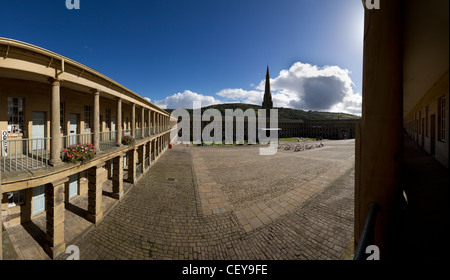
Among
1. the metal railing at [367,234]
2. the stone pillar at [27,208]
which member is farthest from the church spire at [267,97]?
the metal railing at [367,234]

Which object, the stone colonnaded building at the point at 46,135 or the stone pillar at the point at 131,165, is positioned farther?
the stone pillar at the point at 131,165

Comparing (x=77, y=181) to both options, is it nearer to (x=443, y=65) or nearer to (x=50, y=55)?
(x=50, y=55)

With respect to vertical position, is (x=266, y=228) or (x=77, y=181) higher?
(x=77, y=181)

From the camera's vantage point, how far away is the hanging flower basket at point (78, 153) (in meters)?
6.61

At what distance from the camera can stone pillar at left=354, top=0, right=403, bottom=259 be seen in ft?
4.37

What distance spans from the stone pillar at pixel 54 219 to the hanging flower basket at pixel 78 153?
0.84 m

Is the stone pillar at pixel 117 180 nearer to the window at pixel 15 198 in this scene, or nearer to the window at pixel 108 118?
the window at pixel 15 198

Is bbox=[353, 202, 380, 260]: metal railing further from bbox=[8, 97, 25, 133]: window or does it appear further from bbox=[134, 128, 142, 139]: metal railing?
bbox=[134, 128, 142, 139]: metal railing

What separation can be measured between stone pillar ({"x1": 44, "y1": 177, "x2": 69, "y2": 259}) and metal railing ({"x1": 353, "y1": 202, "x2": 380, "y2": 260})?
8601 mm

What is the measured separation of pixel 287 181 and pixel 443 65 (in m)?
13.6

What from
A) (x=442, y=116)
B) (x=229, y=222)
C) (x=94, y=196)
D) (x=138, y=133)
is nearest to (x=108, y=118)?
(x=138, y=133)

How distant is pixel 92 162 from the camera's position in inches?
305
